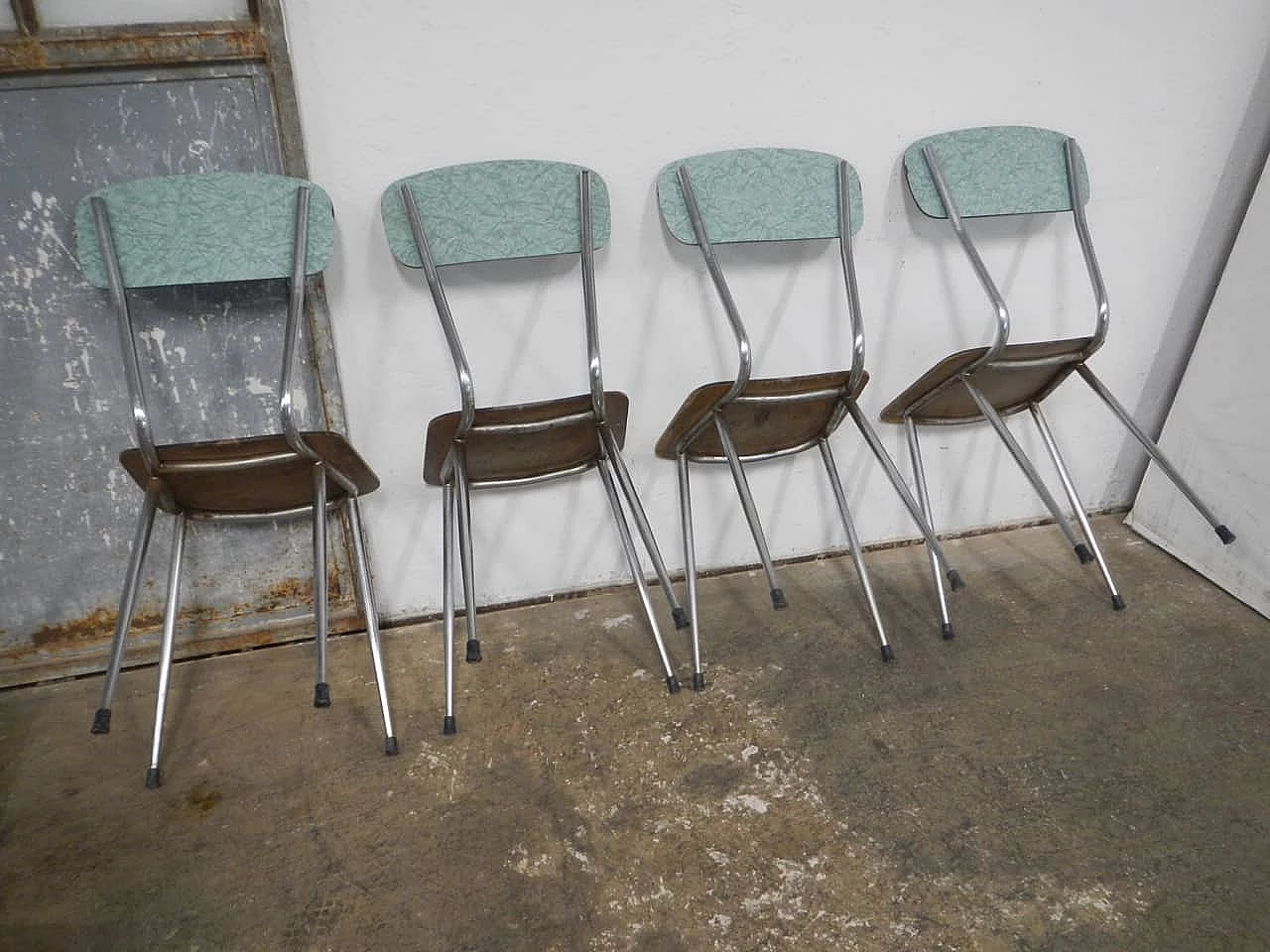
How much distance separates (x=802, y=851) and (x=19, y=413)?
62.7 inches

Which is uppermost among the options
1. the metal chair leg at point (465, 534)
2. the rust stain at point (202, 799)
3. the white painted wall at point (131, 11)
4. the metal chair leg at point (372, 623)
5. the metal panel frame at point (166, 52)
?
the white painted wall at point (131, 11)

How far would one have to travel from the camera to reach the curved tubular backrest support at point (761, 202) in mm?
1583

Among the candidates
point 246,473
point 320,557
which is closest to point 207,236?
point 246,473

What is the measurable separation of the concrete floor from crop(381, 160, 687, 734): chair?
0.22 m

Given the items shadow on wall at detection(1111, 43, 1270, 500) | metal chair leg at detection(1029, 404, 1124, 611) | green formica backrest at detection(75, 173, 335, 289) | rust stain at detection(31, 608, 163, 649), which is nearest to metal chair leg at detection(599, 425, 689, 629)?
green formica backrest at detection(75, 173, 335, 289)

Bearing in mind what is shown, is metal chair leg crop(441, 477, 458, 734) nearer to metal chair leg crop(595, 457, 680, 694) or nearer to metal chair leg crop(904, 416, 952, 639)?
metal chair leg crop(595, 457, 680, 694)

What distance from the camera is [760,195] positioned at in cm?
162

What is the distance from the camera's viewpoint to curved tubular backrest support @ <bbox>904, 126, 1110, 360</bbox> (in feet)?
5.56

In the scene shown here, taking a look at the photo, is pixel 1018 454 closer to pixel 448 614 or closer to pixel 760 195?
pixel 760 195

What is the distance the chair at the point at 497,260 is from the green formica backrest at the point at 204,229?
0.51 feet

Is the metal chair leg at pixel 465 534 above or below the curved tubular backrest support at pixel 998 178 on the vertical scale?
below

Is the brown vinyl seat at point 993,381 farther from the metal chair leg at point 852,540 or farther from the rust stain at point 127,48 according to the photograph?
the rust stain at point 127,48

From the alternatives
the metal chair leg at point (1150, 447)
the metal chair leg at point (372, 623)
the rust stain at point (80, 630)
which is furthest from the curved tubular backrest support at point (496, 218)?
the metal chair leg at point (1150, 447)

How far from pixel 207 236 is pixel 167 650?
72cm
